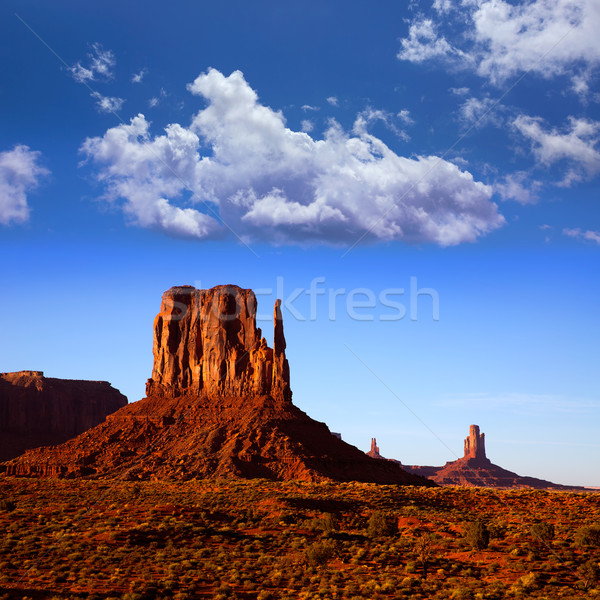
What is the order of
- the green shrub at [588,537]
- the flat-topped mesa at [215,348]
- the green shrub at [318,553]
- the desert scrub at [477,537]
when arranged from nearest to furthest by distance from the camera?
the green shrub at [318,553], the desert scrub at [477,537], the green shrub at [588,537], the flat-topped mesa at [215,348]

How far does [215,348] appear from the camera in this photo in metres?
117

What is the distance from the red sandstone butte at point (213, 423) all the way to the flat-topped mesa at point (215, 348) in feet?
0.52

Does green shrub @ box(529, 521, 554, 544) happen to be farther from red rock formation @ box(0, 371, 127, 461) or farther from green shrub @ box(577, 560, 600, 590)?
red rock formation @ box(0, 371, 127, 461)

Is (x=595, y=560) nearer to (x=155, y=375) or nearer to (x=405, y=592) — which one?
(x=405, y=592)

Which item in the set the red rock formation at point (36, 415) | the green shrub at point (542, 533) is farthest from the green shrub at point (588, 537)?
the red rock formation at point (36, 415)

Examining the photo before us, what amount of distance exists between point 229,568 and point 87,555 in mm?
9542

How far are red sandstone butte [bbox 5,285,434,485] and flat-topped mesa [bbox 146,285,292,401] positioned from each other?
160mm

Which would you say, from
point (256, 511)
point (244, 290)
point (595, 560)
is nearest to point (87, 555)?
point (256, 511)

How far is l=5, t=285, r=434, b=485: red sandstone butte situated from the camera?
93.2 metres

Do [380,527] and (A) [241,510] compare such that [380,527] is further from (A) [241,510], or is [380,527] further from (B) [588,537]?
(B) [588,537]

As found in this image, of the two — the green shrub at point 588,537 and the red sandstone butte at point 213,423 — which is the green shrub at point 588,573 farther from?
the red sandstone butte at point 213,423

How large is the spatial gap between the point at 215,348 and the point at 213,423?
52.2 feet

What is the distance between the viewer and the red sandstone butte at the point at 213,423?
93188 mm

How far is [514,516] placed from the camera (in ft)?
222
